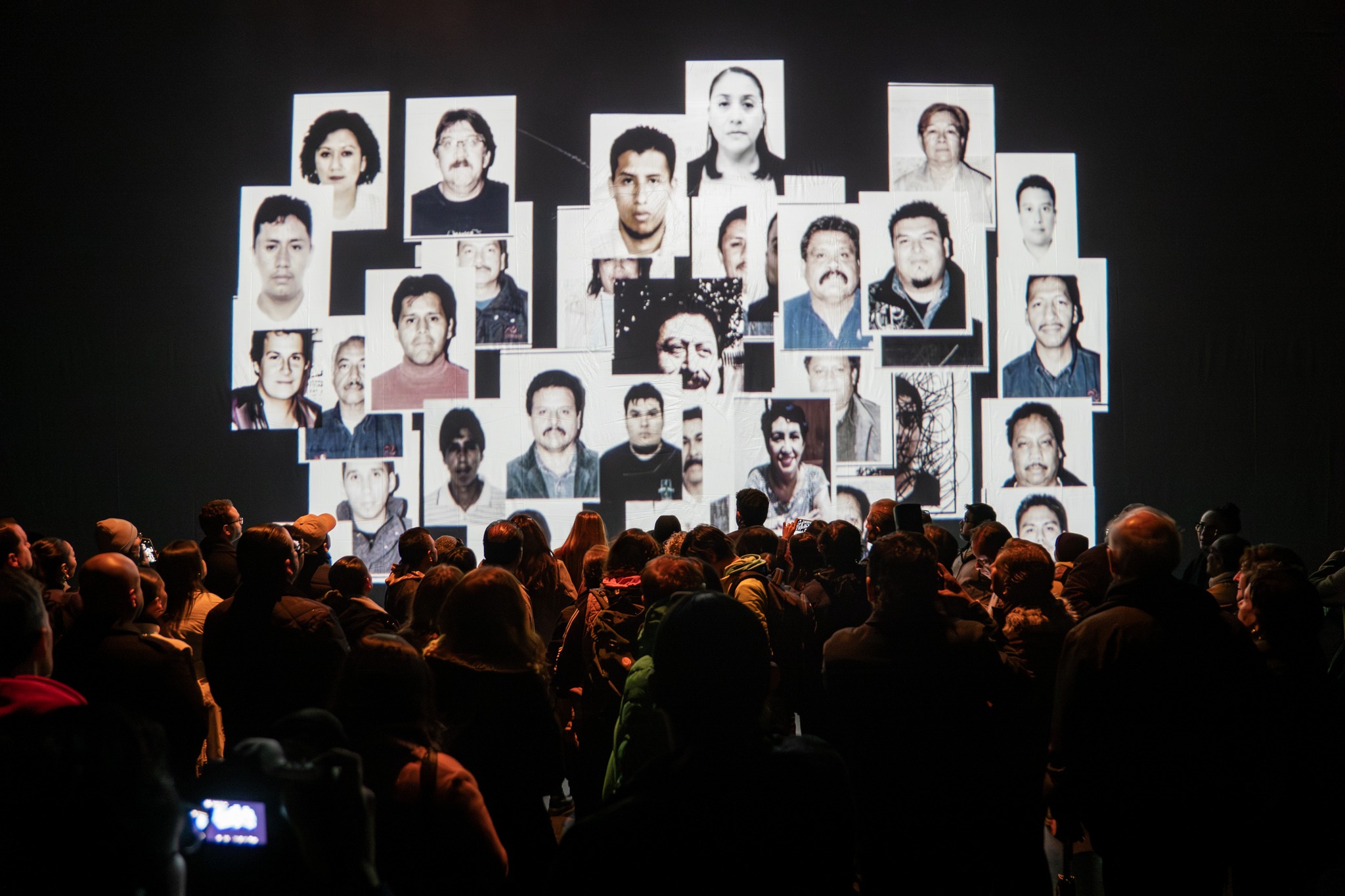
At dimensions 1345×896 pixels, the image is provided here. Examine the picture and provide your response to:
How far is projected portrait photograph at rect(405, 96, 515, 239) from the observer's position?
6.75 m

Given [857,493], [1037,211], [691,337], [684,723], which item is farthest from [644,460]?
[684,723]

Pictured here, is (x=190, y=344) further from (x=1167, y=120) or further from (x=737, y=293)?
(x=1167, y=120)

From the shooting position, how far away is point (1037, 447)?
6.60 m

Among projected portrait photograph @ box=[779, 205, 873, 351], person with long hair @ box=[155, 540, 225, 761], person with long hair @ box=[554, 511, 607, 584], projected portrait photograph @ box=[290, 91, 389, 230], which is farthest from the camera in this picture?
projected portrait photograph @ box=[290, 91, 389, 230]

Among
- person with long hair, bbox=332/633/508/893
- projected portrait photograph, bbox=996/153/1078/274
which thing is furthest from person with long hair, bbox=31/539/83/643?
projected portrait photograph, bbox=996/153/1078/274

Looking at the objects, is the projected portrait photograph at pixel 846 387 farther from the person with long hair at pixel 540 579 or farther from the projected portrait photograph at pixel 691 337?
the person with long hair at pixel 540 579

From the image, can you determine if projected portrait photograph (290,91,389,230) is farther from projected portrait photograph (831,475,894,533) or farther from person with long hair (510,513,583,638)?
person with long hair (510,513,583,638)

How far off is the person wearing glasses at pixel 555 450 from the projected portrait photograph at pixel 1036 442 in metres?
2.60

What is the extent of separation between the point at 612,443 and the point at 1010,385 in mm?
2638

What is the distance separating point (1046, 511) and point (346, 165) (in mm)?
5201

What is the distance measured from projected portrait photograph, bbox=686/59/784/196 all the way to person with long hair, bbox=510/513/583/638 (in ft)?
11.5

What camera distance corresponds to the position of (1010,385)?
6621 millimetres

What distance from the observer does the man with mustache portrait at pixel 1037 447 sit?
6578 millimetres

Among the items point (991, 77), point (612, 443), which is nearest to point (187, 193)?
point (612, 443)
